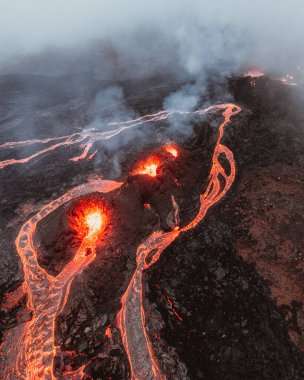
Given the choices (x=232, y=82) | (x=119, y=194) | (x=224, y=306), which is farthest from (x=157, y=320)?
(x=232, y=82)

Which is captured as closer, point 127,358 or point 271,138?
point 127,358

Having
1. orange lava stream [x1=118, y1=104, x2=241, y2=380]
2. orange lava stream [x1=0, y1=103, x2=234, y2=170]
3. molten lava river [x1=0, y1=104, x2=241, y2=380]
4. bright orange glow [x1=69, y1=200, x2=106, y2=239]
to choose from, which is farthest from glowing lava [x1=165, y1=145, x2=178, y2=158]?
bright orange glow [x1=69, y1=200, x2=106, y2=239]

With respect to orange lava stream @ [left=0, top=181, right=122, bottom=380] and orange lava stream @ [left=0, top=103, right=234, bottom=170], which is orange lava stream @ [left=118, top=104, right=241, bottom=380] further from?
orange lava stream @ [left=0, top=103, right=234, bottom=170]

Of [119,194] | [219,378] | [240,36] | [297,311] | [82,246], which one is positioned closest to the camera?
[219,378]

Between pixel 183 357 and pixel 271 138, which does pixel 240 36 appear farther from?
pixel 183 357

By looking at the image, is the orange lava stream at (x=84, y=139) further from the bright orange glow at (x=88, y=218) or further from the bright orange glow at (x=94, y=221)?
the bright orange glow at (x=94, y=221)

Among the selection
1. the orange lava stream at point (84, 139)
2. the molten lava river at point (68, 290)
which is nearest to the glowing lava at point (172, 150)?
the molten lava river at point (68, 290)

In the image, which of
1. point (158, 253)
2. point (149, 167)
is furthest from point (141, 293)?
point (149, 167)
